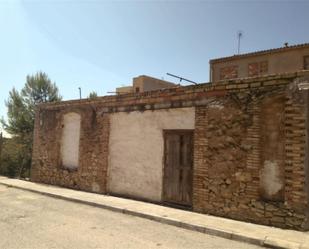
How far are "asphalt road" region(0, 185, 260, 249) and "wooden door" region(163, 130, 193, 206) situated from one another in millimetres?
1846

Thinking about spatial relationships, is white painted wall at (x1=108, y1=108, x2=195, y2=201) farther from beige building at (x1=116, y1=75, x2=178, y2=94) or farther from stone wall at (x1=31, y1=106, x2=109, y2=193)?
beige building at (x1=116, y1=75, x2=178, y2=94)

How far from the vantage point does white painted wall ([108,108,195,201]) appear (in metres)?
10.6

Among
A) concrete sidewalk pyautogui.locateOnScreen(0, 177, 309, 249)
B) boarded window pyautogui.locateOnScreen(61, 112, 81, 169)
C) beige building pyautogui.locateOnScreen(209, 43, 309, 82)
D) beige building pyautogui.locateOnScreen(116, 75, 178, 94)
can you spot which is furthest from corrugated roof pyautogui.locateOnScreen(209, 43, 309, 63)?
concrete sidewalk pyautogui.locateOnScreen(0, 177, 309, 249)

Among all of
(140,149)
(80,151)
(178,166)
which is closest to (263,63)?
(140,149)

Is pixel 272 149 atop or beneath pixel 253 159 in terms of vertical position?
atop

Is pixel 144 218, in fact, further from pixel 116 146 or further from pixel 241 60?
pixel 241 60

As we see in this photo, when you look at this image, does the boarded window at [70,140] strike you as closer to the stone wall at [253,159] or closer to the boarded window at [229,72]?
the stone wall at [253,159]

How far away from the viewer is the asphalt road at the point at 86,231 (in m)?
6.38

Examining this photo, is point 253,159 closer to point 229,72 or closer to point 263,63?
point 263,63

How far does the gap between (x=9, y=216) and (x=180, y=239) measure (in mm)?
4561

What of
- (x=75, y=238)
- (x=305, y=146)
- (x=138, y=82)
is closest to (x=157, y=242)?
(x=75, y=238)

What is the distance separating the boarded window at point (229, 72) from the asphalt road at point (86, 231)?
1662 cm

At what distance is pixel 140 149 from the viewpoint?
11406mm

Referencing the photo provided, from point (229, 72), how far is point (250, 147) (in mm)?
16406
